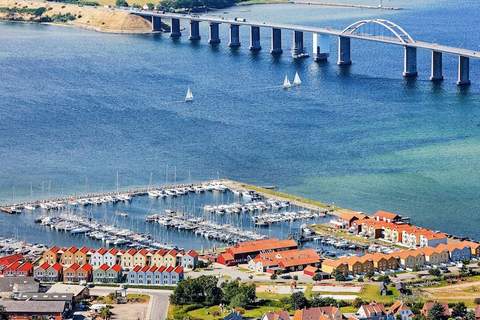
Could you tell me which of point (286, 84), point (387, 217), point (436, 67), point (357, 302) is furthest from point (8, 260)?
point (436, 67)

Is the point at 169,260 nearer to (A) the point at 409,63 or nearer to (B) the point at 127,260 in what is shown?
(B) the point at 127,260

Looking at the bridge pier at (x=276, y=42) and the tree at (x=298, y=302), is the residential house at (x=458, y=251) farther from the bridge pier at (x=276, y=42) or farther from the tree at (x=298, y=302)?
the bridge pier at (x=276, y=42)

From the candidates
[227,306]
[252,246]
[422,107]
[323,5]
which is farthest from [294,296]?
[323,5]

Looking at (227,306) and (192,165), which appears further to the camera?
(192,165)

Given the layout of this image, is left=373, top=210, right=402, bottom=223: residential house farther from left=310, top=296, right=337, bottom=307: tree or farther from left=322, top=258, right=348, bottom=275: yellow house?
left=310, top=296, right=337, bottom=307: tree

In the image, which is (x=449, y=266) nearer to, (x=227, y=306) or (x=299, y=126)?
(x=227, y=306)

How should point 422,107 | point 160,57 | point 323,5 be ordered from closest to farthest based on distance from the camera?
point 422,107
point 160,57
point 323,5

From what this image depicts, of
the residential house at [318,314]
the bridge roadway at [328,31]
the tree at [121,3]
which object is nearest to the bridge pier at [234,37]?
the bridge roadway at [328,31]

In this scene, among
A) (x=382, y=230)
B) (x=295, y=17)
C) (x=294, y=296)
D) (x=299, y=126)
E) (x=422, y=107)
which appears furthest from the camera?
(x=295, y=17)
